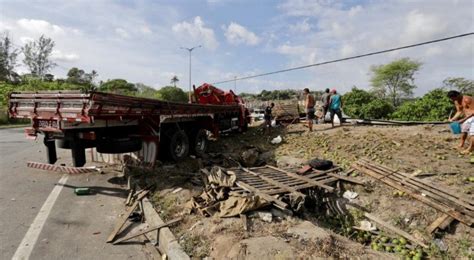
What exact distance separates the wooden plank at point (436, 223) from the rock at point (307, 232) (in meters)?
2.17

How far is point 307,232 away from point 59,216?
156 inches

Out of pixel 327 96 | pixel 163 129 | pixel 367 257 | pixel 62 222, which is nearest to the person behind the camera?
pixel 367 257

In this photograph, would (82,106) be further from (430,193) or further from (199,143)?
(430,193)

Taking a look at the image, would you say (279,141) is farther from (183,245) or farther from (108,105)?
(183,245)

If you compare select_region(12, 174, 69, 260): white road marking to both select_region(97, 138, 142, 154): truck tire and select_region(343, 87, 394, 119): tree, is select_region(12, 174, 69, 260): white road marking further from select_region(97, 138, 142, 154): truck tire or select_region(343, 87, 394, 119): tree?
select_region(343, 87, 394, 119): tree

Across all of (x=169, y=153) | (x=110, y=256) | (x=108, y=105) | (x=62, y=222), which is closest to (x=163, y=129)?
(x=169, y=153)

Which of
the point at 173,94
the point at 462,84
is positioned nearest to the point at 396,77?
the point at 462,84

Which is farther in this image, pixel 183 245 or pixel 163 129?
pixel 163 129

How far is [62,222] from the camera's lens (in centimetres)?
495

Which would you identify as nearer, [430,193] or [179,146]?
[430,193]

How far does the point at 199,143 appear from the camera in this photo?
9.90 metres

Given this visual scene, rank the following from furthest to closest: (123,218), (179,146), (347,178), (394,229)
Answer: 1. (179,146)
2. (347,178)
3. (394,229)
4. (123,218)

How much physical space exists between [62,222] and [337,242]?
4098mm

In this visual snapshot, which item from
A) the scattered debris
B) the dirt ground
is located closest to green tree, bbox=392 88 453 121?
the dirt ground
